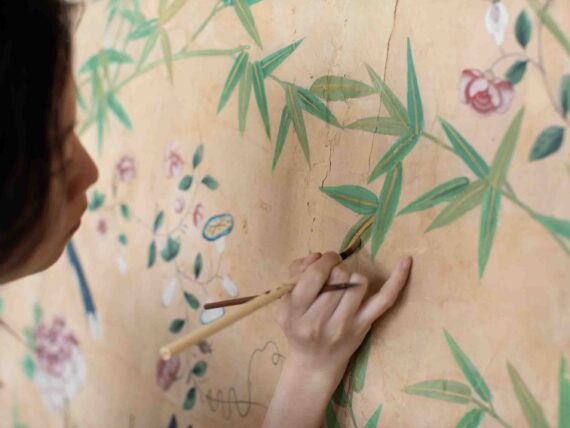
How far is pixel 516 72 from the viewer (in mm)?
492

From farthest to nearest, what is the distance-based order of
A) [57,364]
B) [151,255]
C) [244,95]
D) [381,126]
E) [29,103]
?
[57,364] < [151,255] < [244,95] < [381,126] < [29,103]

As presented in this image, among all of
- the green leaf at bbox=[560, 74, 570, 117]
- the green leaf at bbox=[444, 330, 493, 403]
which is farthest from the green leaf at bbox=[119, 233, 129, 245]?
the green leaf at bbox=[560, 74, 570, 117]

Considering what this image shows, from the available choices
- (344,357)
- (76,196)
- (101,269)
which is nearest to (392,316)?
(344,357)

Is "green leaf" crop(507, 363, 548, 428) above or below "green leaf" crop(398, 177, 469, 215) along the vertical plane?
below

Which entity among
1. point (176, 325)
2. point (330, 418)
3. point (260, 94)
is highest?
point (260, 94)

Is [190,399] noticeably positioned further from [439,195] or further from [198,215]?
[439,195]

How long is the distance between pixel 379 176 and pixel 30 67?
308mm

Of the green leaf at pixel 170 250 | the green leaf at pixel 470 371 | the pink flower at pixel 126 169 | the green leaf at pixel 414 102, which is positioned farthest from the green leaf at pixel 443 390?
the pink flower at pixel 126 169

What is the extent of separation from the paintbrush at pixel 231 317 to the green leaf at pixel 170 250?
0.70 ft

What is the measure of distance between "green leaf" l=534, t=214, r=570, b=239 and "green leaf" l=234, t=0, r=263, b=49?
1.09 ft

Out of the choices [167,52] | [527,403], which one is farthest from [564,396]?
[167,52]

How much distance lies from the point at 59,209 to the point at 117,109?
1.01 ft

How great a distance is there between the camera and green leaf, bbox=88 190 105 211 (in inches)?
32.8

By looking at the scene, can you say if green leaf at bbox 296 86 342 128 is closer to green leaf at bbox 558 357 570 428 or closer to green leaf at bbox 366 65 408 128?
green leaf at bbox 366 65 408 128
